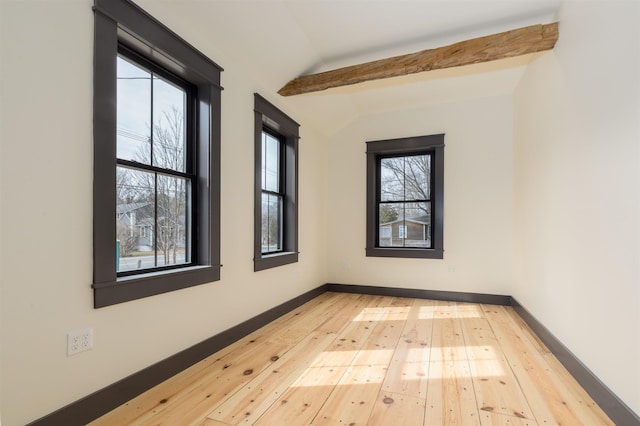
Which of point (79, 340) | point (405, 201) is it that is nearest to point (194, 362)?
point (79, 340)

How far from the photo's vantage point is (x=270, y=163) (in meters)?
3.89

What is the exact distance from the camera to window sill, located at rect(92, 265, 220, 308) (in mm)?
1790

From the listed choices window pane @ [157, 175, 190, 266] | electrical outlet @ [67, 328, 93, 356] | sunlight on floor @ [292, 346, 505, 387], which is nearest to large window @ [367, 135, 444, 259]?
sunlight on floor @ [292, 346, 505, 387]

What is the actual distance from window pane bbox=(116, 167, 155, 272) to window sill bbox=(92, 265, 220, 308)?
0.41 ft

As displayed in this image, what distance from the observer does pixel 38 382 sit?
1.51m

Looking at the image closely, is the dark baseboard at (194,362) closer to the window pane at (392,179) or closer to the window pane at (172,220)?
the window pane at (172,220)

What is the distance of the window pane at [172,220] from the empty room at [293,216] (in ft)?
0.05

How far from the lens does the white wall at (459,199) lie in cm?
426

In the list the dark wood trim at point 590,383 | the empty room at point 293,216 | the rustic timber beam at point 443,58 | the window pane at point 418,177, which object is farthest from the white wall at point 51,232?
the window pane at point 418,177

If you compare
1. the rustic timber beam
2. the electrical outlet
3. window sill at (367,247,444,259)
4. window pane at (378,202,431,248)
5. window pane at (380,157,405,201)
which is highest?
the rustic timber beam

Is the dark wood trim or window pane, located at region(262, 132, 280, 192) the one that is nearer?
the dark wood trim

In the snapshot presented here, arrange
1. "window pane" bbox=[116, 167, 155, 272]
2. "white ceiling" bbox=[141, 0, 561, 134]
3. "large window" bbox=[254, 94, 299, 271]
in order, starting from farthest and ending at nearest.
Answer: "large window" bbox=[254, 94, 299, 271]
"white ceiling" bbox=[141, 0, 561, 134]
"window pane" bbox=[116, 167, 155, 272]

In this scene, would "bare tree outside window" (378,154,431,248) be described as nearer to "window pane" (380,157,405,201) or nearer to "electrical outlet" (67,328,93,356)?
"window pane" (380,157,405,201)

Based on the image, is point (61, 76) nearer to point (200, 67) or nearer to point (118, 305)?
point (200, 67)
